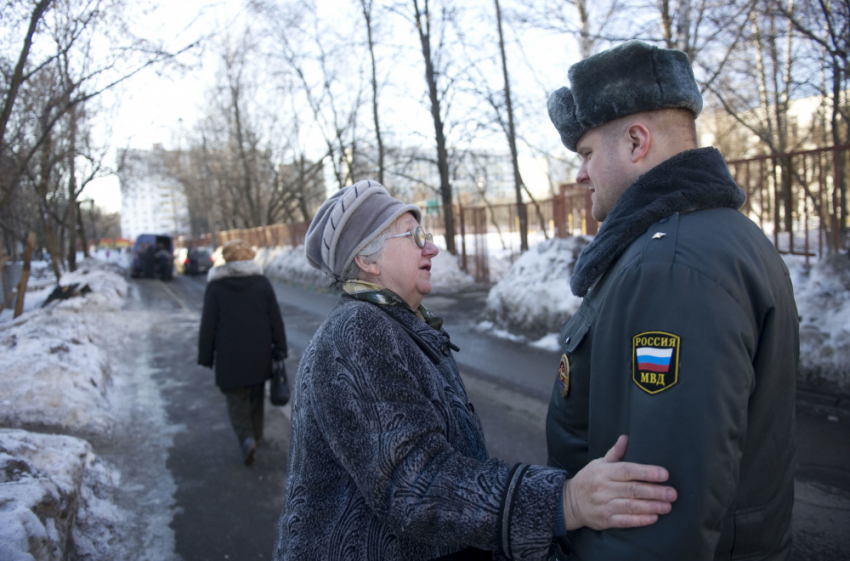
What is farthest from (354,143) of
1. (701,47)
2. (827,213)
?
(827,213)

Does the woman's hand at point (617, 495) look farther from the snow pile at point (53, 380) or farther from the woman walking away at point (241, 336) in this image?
the snow pile at point (53, 380)

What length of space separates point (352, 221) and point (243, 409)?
12.4 ft

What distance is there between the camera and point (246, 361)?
199 inches

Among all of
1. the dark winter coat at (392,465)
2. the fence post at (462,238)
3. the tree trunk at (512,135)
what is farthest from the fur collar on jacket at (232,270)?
the fence post at (462,238)

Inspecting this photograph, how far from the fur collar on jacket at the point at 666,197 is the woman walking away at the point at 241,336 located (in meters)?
4.27

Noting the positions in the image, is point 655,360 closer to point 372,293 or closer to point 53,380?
point 372,293

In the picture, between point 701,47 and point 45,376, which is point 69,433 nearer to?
point 45,376

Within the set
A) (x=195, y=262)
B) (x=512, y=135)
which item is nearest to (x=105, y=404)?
(x=512, y=135)

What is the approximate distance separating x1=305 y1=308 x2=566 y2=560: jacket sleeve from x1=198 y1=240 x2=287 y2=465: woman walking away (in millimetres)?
3837

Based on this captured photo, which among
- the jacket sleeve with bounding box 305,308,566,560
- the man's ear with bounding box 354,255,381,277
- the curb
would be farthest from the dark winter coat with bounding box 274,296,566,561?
the curb

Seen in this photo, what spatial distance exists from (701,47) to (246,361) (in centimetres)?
1040

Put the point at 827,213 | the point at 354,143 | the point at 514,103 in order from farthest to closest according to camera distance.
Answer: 1. the point at 354,143
2. the point at 514,103
3. the point at 827,213

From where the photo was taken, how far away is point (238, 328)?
5.14m

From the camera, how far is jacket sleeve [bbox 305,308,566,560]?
1265mm
